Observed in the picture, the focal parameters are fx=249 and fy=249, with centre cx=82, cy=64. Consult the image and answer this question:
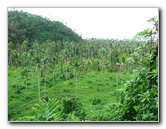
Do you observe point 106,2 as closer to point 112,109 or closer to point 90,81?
point 90,81

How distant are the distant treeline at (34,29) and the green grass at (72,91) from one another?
12.3 inches

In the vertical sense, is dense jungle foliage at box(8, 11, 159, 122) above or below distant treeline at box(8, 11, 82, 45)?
below

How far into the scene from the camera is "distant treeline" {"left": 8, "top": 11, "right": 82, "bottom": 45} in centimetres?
230

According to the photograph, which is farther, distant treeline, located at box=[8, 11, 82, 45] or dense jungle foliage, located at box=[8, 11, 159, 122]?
distant treeline, located at box=[8, 11, 82, 45]

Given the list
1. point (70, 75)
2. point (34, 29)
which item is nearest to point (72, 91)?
point (70, 75)

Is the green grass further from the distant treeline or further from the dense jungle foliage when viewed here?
the distant treeline

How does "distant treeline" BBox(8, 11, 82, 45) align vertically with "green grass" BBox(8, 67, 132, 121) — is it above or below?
above

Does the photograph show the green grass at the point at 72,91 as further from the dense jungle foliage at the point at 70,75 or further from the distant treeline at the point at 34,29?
the distant treeline at the point at 34,29

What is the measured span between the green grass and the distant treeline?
0.31 metres

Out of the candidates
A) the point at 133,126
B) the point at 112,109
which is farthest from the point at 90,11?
the point at 133,126

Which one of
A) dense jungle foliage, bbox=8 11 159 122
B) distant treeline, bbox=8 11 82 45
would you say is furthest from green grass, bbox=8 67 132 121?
distant treeline, bbox=8 11 82 45

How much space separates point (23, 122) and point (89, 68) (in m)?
0.78

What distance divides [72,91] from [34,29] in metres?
0.68

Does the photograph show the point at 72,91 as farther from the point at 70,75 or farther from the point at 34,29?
the point at 34,29
